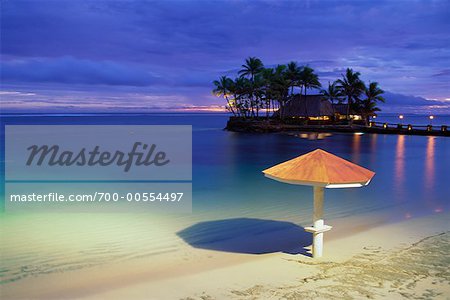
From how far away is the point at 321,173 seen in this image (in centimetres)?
519

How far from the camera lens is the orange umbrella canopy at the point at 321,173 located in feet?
16.8

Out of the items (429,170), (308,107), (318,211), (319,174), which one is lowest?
(429,170)

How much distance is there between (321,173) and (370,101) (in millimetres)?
49227

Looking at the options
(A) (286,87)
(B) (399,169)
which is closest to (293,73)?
(A) (286,87)

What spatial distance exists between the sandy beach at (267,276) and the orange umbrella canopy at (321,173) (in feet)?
3.88

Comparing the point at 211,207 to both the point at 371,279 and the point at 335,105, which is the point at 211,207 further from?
the point at 335,105

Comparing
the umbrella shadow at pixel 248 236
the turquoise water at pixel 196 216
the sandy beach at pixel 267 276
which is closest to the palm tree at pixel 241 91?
the turquoise water at pixel 196 216

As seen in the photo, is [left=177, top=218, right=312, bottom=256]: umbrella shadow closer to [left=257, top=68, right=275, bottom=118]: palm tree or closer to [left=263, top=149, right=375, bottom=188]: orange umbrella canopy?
[left=263, top=149, right=375, bottom=188]: orange umbrella canopy

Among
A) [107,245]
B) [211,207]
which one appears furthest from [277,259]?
[211,207]

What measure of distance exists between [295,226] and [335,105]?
47.9 metres

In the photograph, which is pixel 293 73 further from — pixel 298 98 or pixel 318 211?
pixel 318 211

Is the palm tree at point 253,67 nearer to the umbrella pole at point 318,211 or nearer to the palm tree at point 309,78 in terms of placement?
the palm tree at point 309,78

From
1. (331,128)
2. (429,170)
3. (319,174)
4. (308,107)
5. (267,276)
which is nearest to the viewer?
(319,174)

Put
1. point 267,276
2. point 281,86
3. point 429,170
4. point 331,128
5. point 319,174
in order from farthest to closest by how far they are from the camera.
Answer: point 281,86 → point 331,128 → point 429,170 → point 267,276 → point 319,174
